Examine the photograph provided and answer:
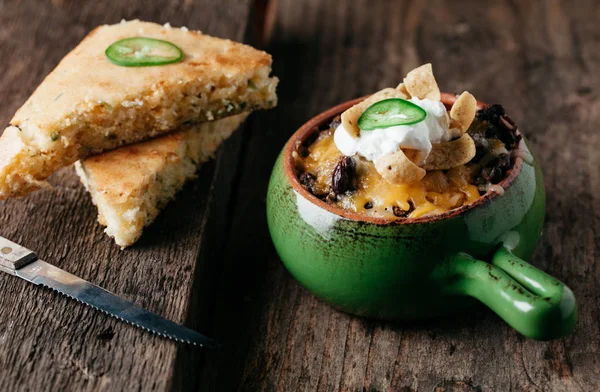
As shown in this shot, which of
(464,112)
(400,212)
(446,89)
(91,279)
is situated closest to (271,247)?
(91,279)

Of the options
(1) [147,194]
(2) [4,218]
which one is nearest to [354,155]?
(1) [147,194]

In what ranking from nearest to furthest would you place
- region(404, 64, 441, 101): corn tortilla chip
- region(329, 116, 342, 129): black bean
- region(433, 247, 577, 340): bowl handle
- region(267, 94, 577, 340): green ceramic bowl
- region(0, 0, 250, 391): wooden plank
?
region(433, 247, 577, 340): bowl handle < region(267, 94, 577, 340): green ceramic bowl < region(0, 0, 250, 391): wooden plank < region(404, 64, 441, 101): corn tortilla chip < region(329, 116, 342, 129): black bean

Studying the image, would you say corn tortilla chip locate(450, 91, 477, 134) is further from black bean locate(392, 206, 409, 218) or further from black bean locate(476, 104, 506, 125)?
black bean locate(392, 206, 409, 218)

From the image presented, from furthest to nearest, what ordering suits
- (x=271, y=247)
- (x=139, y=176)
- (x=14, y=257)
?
(x=271, y=247) → (x=139, y=176) → (x=14, y=257)

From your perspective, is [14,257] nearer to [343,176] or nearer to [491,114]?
[343,176]

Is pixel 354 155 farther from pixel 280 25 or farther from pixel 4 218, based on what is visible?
pixel 280 25

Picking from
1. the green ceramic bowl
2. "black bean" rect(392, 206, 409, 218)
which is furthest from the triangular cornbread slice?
"black bean" rect(392, 206, 409, 218)
